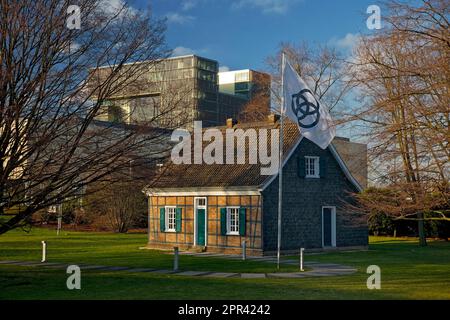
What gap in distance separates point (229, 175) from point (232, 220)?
7.69 ft

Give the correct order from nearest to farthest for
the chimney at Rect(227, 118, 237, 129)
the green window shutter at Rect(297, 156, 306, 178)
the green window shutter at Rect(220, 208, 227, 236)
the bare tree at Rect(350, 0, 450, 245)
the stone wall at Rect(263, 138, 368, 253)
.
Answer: the bare tree at Rect(350, 0, 450, 245) < the stone wall at Rect(263, 138, 368, 253) < the green window shutter at Rect(220, 208, 227, 236) < the green window shutter at Rect(297, 156, 306, 178) < the chimney at Rect(227, 118, 237, 129)

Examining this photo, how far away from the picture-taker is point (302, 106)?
2053cm

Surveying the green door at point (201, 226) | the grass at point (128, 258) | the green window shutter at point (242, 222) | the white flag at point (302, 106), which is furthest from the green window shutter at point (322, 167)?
the white flag at point (302, 106)

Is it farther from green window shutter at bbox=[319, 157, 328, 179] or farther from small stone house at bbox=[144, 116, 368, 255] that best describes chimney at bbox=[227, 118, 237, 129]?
green window shutter at bbox=[319, 157, 328, 179]

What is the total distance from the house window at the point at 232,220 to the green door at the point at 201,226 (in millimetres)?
1757

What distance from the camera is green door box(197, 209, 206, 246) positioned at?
103 feet

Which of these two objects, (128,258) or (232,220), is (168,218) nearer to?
(232,220)

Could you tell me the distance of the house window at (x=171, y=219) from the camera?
33.1m

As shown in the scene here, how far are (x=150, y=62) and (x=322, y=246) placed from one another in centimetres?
1829

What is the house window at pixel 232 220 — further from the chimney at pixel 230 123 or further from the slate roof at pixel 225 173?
the chimney at pixel 230 123

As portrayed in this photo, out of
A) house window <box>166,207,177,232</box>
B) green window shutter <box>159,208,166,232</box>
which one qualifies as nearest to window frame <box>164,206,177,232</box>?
house window <box>166,207,177,232</box>

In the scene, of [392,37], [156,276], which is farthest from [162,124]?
[392,37]

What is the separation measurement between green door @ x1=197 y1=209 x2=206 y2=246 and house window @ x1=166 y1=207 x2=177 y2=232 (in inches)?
76.7

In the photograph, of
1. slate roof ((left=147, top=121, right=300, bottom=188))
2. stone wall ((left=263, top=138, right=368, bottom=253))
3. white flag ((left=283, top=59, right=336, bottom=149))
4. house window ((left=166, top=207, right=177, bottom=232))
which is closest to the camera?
white flag ((left=283, top=59, right=336, bottom=149))
